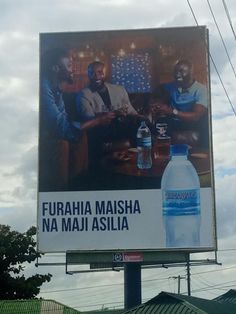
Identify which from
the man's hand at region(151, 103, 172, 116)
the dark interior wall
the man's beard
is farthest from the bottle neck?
the man's beard

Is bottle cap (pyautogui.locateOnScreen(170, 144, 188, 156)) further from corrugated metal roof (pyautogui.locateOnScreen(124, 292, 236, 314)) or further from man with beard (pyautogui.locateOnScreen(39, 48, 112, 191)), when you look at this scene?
corrugated metal roof (pyautogui.locateOnScreen(124, 292, 236, 314))

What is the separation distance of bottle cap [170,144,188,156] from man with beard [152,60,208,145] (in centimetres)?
25

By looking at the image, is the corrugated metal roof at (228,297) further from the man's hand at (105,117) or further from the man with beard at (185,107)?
the man's hand at (105,117)

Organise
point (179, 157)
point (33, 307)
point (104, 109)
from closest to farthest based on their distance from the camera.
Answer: point (33, 307) < point (179, 157) < point (104, 109)

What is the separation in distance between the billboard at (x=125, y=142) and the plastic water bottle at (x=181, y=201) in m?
0.03

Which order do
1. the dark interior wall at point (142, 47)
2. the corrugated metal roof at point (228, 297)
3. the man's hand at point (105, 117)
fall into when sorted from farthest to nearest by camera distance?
the corrugated metal roof at point (228, 297), the dark interior wall at point (142, 47), the man's hand at point (105, 117)

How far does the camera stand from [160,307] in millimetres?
24141

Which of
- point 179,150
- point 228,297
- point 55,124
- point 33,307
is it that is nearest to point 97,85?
point 55,124

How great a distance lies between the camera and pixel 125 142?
2852 centimetres

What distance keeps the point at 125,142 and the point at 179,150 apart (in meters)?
1.94

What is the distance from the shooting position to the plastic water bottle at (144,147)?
28.1 meters

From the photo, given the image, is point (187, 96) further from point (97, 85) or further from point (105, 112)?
point (97, 85)

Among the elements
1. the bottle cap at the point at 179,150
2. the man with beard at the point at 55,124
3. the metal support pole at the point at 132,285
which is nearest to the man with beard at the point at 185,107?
the bottle cap at the point at 179,150

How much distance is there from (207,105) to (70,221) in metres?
6.32
